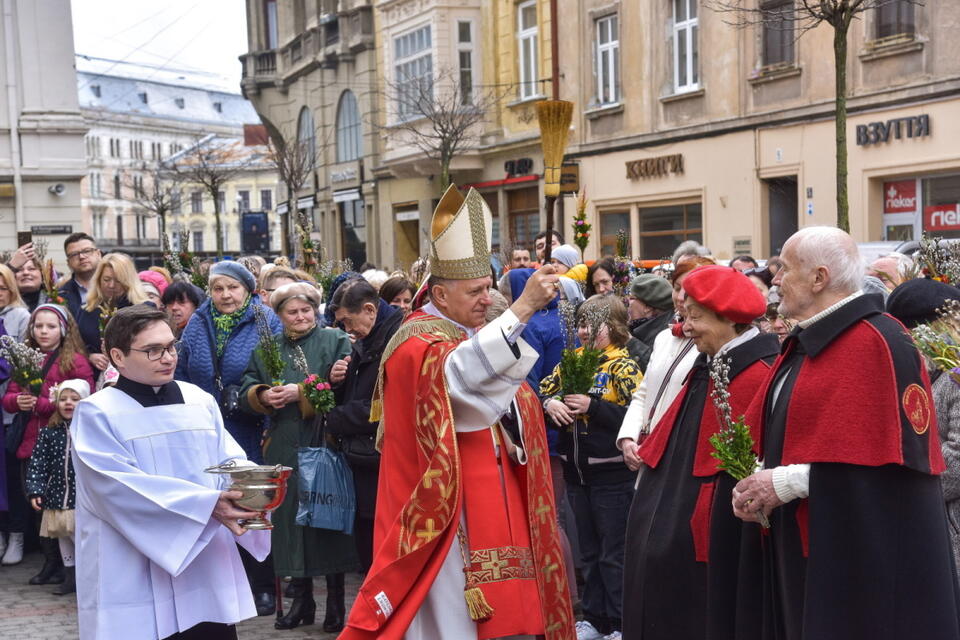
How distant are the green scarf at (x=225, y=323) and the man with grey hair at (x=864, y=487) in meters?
4.44

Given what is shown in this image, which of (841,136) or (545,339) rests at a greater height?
(841,136)

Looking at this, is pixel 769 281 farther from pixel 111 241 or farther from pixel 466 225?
pixel 111 241

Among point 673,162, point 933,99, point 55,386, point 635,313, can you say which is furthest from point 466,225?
point 673,162

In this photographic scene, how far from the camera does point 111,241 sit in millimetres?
105562

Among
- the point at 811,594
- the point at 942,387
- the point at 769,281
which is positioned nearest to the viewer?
the point at 811,594

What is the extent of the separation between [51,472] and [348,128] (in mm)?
29330

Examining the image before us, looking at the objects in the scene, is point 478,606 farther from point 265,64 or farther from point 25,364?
point 265,64

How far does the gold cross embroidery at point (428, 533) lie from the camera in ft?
14.5

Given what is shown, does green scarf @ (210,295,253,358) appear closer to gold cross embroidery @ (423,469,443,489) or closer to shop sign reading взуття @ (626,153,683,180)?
gold cross embroidery @ (423,469,443,489)

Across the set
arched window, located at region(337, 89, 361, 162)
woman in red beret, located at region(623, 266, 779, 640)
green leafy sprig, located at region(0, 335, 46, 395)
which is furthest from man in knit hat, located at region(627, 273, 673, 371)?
arched window, located at region(337, 89, 361, 162)

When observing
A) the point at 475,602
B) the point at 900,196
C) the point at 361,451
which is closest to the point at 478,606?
the point at 475,602

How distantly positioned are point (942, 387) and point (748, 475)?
1.22 meters

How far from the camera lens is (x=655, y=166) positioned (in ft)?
78.1

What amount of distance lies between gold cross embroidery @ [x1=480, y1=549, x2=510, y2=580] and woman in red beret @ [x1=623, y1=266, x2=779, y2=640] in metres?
0.83
